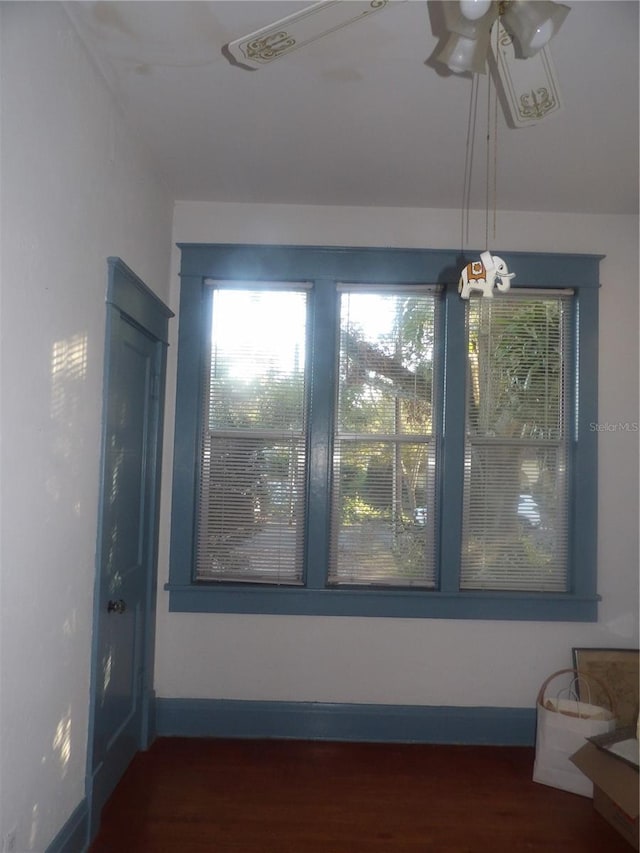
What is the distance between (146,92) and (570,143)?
1.83m

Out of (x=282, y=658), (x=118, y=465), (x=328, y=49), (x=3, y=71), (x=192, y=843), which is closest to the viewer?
(x=3, y=71)

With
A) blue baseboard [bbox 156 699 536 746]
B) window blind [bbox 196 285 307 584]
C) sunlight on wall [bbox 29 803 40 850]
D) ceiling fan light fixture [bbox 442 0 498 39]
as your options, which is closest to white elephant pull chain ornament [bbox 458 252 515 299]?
ceiling fan light fixture [bbox 442 0 498 39]

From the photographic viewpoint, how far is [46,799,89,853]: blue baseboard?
2.35 meters

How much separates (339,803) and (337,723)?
0.65m

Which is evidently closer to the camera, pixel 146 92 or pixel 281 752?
pixel 146 92

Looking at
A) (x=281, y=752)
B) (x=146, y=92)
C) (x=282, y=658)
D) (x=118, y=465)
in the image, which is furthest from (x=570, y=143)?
(x=281, y=752)

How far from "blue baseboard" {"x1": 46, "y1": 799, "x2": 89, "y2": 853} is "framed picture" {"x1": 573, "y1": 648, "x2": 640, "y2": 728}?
8.09ft

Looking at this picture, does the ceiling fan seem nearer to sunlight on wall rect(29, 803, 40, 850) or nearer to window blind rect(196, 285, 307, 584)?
window blind rect(196, 285, 307, 584)

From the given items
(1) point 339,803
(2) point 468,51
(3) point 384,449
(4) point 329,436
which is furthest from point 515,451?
(2) point 468,51

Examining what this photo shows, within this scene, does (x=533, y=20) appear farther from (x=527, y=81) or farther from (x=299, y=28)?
(x=299, y=28)

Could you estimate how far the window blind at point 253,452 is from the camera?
373 cm

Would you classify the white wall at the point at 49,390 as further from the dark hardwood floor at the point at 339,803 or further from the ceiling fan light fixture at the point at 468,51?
the ceiling fan light fixture at the point at 468,51

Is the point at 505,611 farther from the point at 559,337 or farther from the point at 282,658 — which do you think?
the point at 559,337

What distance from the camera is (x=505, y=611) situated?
3660mm
